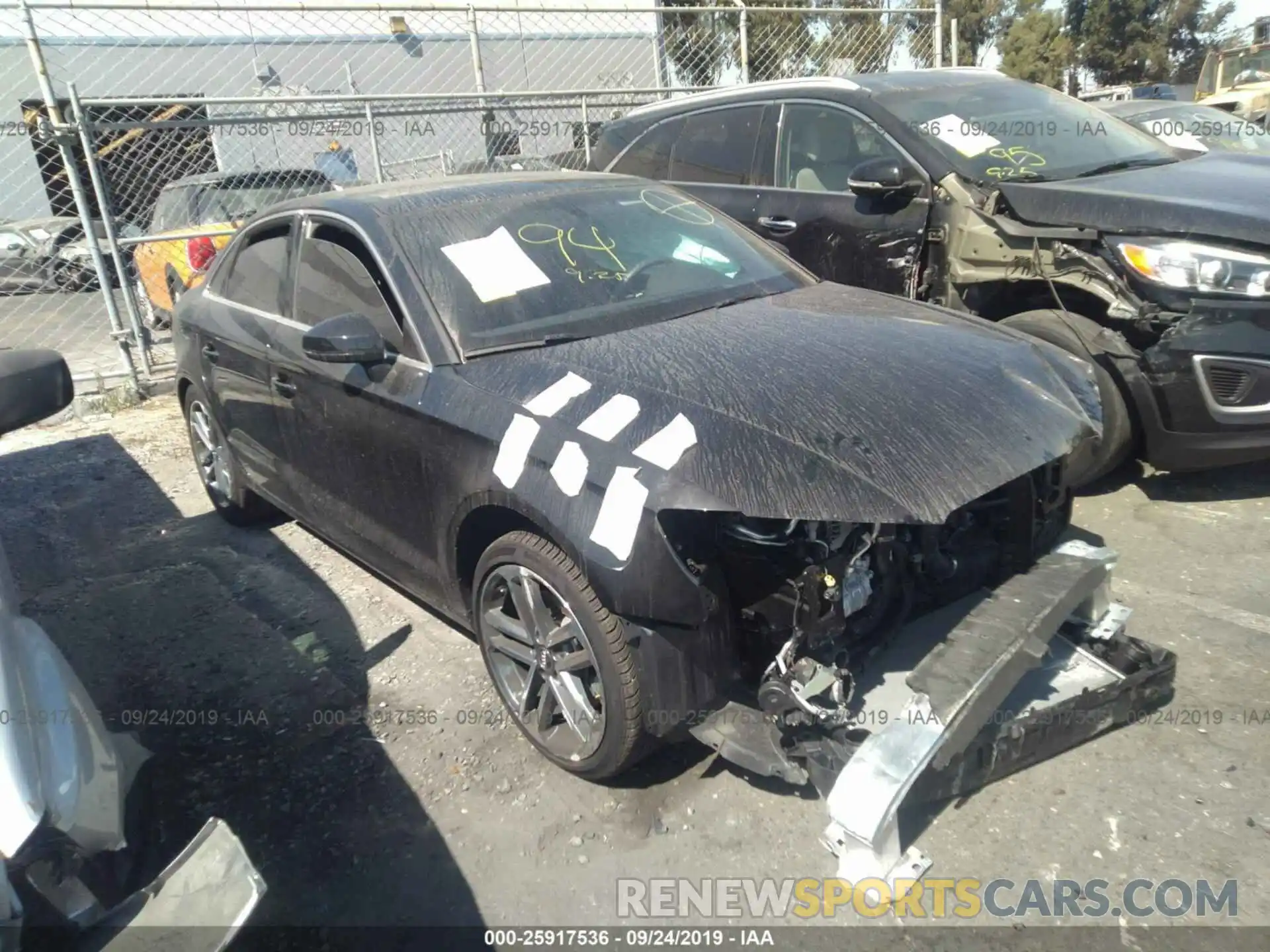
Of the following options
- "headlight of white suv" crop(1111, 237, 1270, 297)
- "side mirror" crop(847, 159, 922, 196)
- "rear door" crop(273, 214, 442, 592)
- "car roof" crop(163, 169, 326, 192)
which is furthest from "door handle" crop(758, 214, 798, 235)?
"car roof" crop(163, 169, 326, 192)

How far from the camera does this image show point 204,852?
1848 mm

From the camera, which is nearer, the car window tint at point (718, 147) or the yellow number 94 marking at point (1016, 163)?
the yellow number 94 marking at point (1016, 163)

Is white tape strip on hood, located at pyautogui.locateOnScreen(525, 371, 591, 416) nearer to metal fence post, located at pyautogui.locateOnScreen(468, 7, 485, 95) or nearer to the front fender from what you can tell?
the front fender

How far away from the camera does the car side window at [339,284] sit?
3.34 m

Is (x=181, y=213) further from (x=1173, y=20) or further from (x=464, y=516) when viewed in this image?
(x=1173, y=20)

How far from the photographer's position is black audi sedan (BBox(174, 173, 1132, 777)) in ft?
8.04

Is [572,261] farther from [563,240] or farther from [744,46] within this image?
[744,46]

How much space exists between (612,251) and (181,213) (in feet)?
24.1

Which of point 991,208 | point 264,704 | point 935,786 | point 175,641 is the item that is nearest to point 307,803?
point 264,704

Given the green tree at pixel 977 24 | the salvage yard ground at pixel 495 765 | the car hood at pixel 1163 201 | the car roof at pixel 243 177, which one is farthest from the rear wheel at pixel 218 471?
the green tree at pixel 977 24

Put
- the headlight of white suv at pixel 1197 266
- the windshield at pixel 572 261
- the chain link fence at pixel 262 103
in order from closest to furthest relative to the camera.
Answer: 1. the windshield at pixel 572 261
2. the headlight of white suv at pixel 1197 266
3. the chain link fence at pixel 262 103

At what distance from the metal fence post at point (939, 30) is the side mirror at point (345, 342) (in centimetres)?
975

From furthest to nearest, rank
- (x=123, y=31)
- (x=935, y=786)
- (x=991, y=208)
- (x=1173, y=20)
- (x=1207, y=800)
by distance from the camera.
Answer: (x=1173, y=20) < (x=123, y=31) < (x=991, y=208) < (x=1207, y=800) < (x=935, y=786)

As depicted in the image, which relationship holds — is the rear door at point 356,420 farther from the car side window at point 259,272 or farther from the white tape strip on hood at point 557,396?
the white tape strip on hood at point 557,396
